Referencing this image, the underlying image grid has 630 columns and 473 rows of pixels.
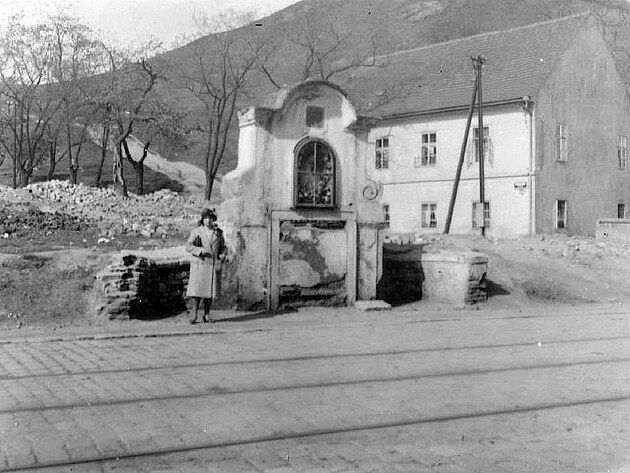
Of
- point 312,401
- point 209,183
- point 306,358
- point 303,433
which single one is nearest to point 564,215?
point 209,183

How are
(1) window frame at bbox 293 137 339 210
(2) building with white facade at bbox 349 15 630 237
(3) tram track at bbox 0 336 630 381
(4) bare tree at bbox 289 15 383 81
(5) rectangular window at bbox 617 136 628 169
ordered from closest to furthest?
(3) tram track at bbox 0 336 630 381 → (1) window frame at bbox 293 137 339 210 → (2) building with white facade at bbox 349 15 630 237 → (5) rectangular window at bbox 617 136 628 169 → (4) bare tree at bbox 289 15 383 81

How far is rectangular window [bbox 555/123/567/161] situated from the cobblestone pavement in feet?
78.1

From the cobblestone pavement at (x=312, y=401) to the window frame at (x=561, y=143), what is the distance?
23.7 metres

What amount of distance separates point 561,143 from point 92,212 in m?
20.0

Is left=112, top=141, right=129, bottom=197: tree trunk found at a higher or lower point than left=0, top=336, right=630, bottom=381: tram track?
higher

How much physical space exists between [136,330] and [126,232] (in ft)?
36.5

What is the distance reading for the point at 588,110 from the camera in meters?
37.0

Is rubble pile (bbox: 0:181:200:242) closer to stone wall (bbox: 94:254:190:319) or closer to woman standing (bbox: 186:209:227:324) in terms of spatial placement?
stone wall (bbox: 94:254:190:319)

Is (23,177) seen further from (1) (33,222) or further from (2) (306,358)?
(2) (306,358)

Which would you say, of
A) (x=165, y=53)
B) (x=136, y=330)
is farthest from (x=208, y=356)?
(x=165, y=53)

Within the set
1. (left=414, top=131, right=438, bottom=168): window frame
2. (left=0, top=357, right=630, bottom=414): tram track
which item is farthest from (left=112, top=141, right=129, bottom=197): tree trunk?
(left=0, top=357, right=630, bottom=414): tram track

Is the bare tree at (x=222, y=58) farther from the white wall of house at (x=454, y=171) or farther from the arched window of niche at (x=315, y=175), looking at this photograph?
the arched window of niche at (x=315, y=175)

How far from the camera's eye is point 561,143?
115ft

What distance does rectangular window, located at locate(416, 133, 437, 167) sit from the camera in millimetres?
37181
